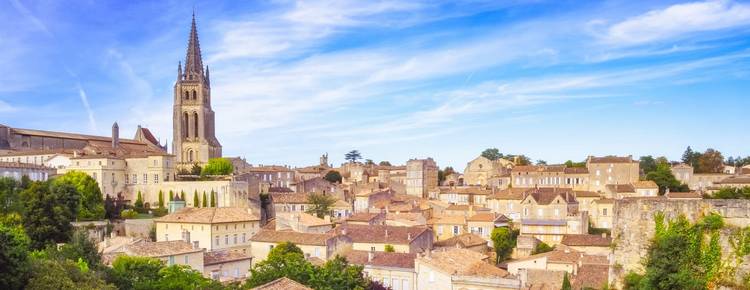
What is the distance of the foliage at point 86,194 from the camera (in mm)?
48688

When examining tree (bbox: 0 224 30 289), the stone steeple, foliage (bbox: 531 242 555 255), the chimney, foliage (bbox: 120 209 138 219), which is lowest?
foliage (bbox: 531 242 555 255)

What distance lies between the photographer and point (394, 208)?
209 ft

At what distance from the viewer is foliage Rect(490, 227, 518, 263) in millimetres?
51688

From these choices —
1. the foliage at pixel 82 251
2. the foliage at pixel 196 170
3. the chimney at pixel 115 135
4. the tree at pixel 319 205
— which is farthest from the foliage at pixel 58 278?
the chimney at pixel 115 135

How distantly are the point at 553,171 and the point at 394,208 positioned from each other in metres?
21.5

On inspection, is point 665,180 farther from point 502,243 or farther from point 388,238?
point 388,238

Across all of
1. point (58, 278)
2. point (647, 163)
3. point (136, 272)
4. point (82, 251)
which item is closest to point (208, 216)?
point (82, 251)

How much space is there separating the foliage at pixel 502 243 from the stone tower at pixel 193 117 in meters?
43.2

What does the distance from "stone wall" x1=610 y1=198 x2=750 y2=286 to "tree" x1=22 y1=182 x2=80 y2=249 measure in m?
32.2

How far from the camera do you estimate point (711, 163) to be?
88125mm

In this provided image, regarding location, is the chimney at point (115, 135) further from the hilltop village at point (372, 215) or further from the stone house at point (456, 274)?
the stone house at point (456, 274)

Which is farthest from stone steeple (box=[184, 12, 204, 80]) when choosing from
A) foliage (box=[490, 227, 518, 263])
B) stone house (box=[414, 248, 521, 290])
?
stone house (box=[414, 248, 521, 290])

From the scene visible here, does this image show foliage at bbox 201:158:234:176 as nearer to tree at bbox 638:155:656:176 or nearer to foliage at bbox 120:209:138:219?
foliage at bbox 120:209:138:219

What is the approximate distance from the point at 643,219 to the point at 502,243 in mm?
33240
